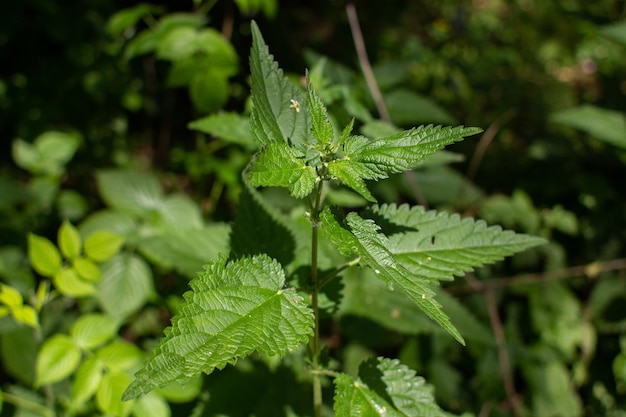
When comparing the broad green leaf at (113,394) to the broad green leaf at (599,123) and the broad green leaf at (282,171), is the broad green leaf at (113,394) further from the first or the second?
the broad green leaf at (599,123)

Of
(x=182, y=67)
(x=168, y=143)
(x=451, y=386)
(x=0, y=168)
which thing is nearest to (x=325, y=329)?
(x=451, y=386)

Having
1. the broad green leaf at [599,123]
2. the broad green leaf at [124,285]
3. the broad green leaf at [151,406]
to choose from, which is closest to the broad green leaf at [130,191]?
the broad green leaf at [124,285]

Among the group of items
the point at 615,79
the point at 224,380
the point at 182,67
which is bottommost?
the point at 224,380

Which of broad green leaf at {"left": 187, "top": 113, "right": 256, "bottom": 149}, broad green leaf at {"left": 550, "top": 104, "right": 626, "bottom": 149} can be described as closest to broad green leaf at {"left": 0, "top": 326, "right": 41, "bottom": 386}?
broad green leaf at {"left": 187, "top": 113, "right": 256, "bottom": 149}

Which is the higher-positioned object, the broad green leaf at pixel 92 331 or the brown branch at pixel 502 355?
the broad green leaf at pixel 92 331

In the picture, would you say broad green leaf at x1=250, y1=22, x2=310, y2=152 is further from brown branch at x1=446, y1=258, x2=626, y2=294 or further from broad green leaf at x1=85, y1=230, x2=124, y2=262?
brown branch at x1=446, y1=258, x2=626, y2=294

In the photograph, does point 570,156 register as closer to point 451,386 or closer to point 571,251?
point 571,251
